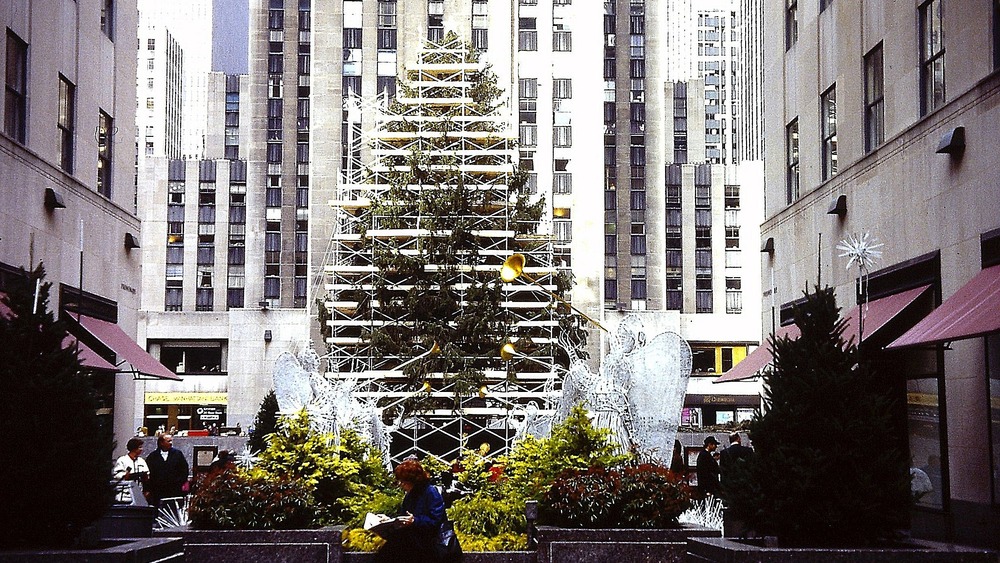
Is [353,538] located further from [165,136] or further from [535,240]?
[165,136]

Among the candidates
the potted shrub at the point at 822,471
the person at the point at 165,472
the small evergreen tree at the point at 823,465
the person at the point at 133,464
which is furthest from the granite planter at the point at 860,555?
the person at the point at 165,472

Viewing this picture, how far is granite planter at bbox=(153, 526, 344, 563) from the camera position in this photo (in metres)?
15.4

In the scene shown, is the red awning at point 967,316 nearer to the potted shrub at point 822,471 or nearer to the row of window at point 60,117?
the potted shrub at point 822,471

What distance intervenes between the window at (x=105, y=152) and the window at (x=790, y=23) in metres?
17.4

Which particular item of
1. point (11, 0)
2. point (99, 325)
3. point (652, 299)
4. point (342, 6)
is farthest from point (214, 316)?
point (11, 0)

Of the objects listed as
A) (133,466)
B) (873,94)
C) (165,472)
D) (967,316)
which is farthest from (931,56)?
(133,466)

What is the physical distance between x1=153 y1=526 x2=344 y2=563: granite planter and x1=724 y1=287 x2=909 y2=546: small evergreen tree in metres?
5.48

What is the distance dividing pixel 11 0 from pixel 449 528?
16.4 m

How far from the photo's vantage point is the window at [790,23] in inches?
1240

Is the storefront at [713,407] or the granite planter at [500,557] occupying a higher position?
the storefront at [713,407]

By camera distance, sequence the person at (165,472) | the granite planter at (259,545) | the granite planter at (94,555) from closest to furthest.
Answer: the granite planter at (94,555), the granite planter at (259,545), the person at (165,472)

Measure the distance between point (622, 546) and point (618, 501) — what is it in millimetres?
894

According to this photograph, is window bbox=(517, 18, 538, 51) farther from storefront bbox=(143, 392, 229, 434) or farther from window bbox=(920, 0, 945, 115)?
window bbox=(920, 0, 945, 115)

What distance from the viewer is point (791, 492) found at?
12.1 m
